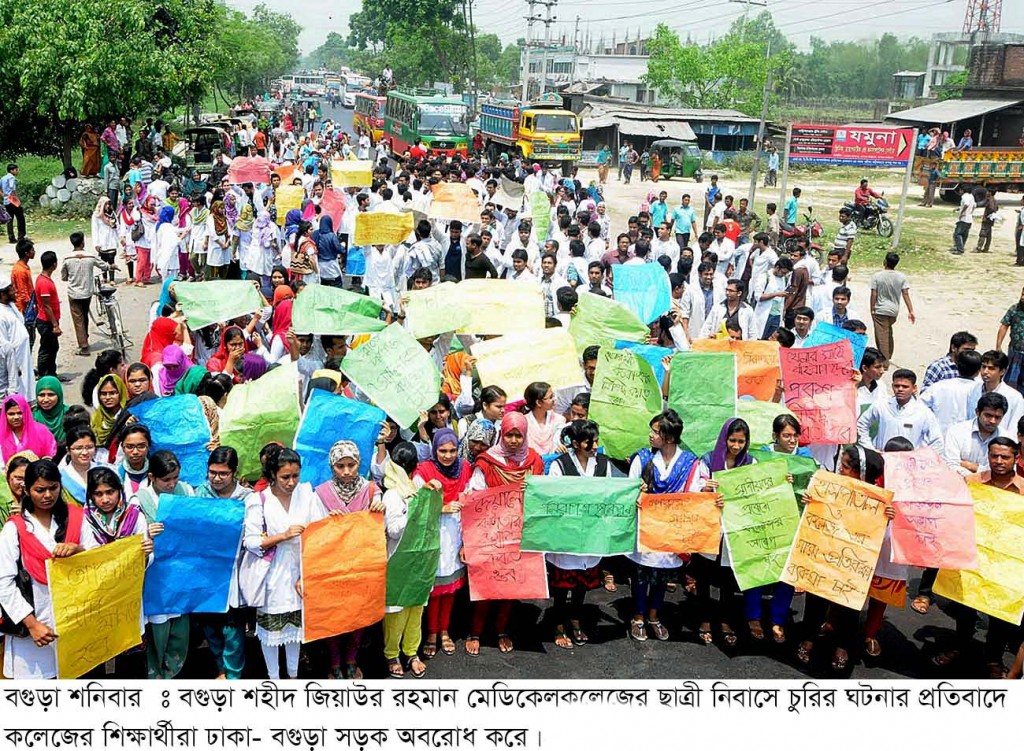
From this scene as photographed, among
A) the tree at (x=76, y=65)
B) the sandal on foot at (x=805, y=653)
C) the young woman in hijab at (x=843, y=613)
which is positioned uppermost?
the tree at (x=76, y=65)

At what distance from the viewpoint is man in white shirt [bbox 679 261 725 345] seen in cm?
988

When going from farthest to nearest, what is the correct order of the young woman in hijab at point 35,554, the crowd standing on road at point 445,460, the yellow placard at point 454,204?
the yellow placard at point 454,204 < the crowd standing on road at point 445,460 < the young woman in hijab at point 35,554

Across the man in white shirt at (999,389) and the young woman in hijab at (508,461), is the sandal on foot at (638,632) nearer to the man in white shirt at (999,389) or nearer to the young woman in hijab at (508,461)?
the young woman in hijab at (508,461)

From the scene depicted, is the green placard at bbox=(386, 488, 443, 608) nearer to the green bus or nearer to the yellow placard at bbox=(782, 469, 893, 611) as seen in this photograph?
the yellow placard at bbox=(782, 469, 893, 611)

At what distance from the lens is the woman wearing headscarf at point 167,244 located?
44.2ft

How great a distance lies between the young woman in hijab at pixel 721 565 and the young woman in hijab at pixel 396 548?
1.68m

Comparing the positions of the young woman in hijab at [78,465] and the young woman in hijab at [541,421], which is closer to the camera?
the young woman in hijab at [78,465]

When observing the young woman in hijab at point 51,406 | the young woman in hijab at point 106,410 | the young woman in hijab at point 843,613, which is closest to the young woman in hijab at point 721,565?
the young woman in hijab at point 843,613

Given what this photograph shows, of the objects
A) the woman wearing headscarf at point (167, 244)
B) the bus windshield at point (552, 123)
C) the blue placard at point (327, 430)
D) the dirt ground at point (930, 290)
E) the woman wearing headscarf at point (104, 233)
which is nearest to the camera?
the blue placard at point (327, 430)

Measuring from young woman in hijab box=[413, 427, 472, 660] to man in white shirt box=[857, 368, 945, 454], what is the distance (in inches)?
123

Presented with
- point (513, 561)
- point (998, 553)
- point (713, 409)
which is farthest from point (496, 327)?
point (998, 553)

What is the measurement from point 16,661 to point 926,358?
12139 mm

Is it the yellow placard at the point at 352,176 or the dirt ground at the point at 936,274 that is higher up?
the yellow placard at the point at 352,176

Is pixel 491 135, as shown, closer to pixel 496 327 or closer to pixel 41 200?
pixel 41 200
